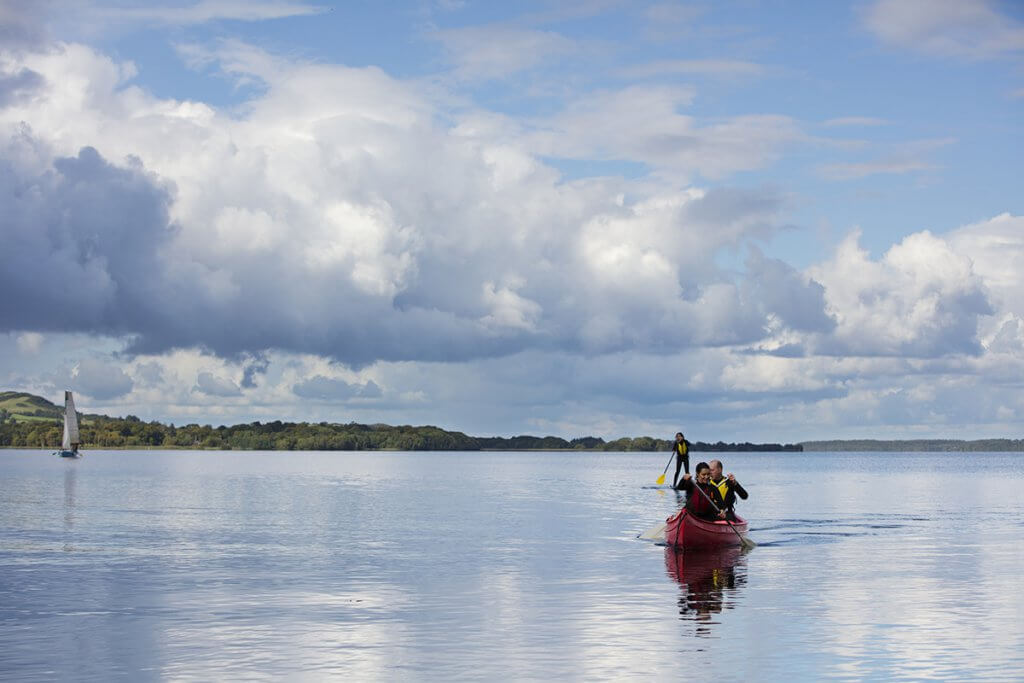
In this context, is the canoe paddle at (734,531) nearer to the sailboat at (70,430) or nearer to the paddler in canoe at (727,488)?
the paddler in canoe at (727,488)

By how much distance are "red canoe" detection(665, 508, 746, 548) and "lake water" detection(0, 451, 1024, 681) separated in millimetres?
913

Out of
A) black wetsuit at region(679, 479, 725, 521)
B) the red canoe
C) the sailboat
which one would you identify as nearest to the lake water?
the red canoe

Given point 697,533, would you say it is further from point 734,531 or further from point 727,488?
point 727,488

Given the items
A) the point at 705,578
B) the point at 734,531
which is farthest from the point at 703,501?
the point at 705,578

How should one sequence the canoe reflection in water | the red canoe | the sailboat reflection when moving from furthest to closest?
1. the sailboat reflection
2. the red canoe
3. the canoe reflection in water

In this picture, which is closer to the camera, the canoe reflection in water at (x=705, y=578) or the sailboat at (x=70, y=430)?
the canoe reflection in water at (x=705, y=578)

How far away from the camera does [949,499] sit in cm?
8738

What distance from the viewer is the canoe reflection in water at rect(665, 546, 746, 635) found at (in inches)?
1094

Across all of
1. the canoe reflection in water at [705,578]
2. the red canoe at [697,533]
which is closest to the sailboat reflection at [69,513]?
the red canoe at [697,533]

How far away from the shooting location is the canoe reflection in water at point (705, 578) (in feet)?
91.2

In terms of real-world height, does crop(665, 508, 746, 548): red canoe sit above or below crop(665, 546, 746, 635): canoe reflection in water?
above

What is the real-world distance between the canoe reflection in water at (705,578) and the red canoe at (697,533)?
0.71 ft

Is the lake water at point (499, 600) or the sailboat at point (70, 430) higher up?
the sailboat at point (70, 430)

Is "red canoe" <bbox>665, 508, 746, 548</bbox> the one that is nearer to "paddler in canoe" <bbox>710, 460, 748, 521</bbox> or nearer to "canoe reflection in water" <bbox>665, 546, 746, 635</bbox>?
"canoe reflection in water" <bbox>665, 546, 746, 635</bbox>
